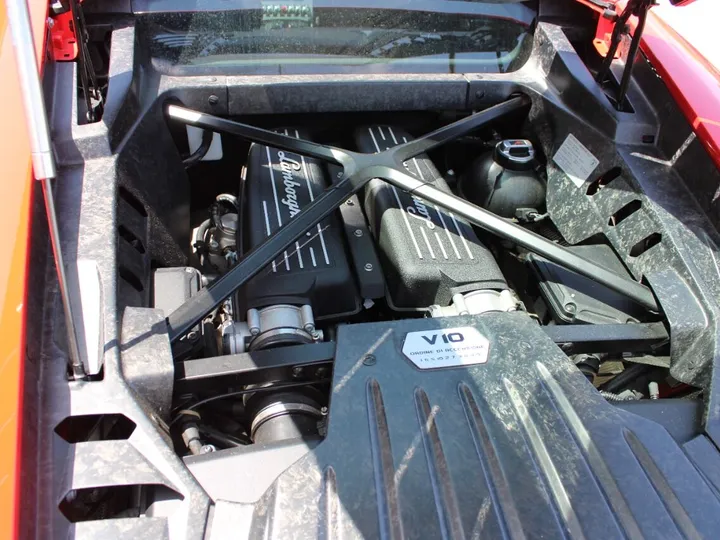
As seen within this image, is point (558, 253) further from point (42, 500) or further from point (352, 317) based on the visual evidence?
point (42, 500)

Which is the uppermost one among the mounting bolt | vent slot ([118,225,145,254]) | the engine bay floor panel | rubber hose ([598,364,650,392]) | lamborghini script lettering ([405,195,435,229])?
the mounting bolt

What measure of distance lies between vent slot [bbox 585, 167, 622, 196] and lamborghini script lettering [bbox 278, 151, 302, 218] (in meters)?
0.79

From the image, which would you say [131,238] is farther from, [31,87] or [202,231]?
[31,87]

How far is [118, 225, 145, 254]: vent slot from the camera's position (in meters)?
1.43

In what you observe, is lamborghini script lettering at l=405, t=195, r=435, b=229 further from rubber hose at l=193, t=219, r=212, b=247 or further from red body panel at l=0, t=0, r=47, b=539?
red body panel at l=0, t=0, r=47, b=539

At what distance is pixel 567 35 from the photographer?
2.00m

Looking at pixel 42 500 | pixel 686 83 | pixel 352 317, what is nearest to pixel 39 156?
pixel 42 500

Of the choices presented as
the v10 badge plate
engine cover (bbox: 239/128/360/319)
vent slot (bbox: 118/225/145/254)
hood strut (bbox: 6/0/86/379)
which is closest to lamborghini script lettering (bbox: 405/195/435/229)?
engine cover (bbox: 239/128/360/319)

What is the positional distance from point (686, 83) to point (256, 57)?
1157mm

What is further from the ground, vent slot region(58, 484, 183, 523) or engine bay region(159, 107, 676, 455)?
engine bay region(159, 107, 676, 455)

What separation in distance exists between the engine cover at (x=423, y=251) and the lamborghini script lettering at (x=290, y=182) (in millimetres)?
210

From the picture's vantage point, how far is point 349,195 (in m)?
1.58

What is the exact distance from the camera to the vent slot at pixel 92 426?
1.07 m

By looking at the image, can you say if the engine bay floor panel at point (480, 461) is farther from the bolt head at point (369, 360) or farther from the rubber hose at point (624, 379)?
the rubber hose at point (624, 379)
